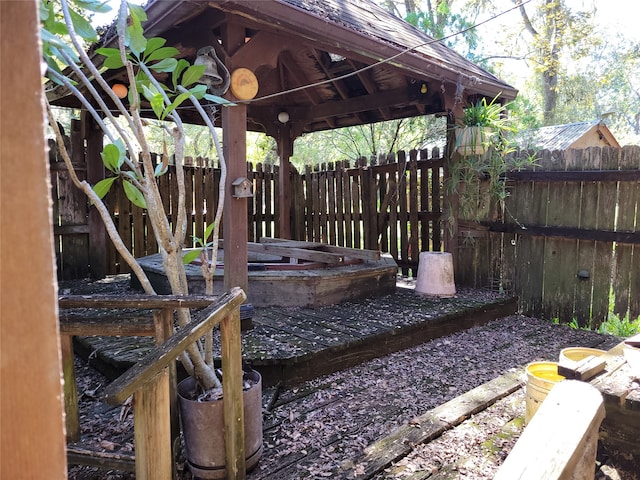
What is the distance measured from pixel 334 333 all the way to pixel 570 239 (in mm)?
2717

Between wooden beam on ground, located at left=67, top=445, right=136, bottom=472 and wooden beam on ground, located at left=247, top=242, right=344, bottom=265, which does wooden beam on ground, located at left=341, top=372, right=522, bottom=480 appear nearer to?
wooden beam on ground, located at left=67, top=445, right=136, bottom=472

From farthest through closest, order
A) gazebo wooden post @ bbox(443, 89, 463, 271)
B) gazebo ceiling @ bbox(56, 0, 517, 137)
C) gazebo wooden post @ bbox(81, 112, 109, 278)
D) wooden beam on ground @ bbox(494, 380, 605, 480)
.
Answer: gazebo wooden post @ bbox(81, 112, 109, 278), gazebo wooden post @ bbox(443, 89, 463, 271), gazebo ceiling @ bbox(56, 0, 517, 137), wooden beam on ground @ bbox(494, 380, 605, 480)

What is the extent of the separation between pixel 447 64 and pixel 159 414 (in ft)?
14.2

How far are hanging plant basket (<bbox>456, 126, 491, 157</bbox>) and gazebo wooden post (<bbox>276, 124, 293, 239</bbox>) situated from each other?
290 centimetres

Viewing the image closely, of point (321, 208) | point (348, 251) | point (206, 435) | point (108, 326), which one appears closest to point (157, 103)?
point (108, 326)

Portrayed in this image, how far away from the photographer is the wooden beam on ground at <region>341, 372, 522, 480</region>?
189 cm

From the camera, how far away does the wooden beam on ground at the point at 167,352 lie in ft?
4.22

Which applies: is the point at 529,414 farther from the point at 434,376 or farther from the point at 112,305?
the point at 112,305

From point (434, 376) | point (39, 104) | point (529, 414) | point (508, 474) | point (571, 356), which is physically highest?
point (39, 104)

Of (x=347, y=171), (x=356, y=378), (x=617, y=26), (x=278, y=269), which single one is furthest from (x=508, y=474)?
(x=617, y=26)

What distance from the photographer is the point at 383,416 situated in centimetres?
247

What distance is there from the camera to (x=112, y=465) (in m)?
1.68

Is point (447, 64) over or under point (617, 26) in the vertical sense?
under

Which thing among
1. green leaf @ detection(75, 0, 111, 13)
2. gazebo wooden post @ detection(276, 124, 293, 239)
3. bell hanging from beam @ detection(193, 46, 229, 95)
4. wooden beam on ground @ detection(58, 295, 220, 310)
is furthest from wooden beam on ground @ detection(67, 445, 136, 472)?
gazebo wooden post @ detection(276, 124, 293, 239)
